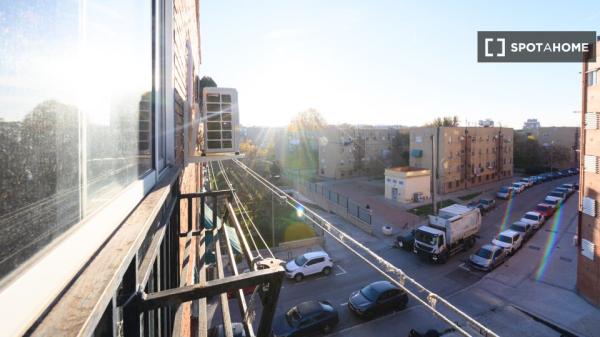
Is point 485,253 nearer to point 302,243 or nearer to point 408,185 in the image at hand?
point 302,243

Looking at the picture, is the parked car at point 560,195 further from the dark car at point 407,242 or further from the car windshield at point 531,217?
the dark car at point 407,242

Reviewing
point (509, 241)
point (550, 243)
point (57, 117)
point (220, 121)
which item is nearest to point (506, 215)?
point (550, 243)

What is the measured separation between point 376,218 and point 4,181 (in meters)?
22.2

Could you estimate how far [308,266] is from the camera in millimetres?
12898

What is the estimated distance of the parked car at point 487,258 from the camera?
13.8 m

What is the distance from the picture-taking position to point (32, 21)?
2.31ft

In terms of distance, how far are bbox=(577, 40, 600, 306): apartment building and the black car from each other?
693cm

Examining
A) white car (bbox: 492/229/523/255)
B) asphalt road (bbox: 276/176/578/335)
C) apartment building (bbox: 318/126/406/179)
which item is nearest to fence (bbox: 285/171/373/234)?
asphalt road (bbox: 276/176/578/335)

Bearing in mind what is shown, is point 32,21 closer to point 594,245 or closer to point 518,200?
point 594,245

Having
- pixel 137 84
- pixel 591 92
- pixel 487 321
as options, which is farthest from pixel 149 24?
pixel 591 92

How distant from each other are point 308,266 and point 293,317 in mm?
3398

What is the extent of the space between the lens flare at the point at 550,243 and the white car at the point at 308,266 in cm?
898

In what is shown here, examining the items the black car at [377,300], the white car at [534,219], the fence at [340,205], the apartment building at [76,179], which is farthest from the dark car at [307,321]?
the white car at [534,219]

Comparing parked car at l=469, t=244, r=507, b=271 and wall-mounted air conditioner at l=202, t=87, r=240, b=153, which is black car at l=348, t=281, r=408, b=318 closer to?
parked car at l=469, t=244, r=507, b=271
